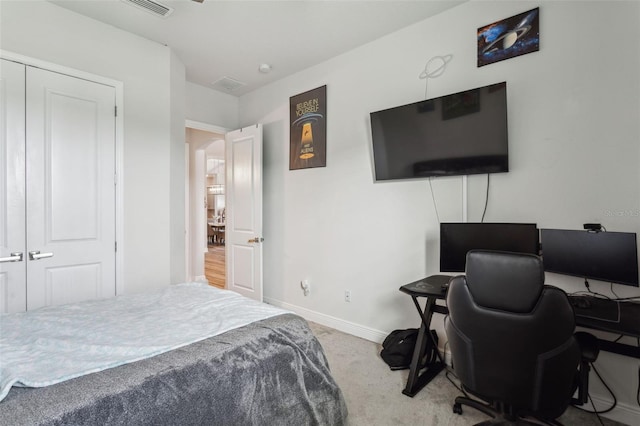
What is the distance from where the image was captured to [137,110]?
296 centimetres

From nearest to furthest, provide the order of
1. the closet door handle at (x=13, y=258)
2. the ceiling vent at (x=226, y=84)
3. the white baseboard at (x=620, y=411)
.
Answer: the white baseboard at (x=620, y=411), the closet door handle at (x=13, y=258), the ceiling vent at (x=226, y=84)

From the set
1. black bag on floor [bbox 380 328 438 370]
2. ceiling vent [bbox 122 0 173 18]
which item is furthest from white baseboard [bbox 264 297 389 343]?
ceiling vent [bbox 122 0 173 18]

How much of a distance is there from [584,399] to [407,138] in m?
2.03

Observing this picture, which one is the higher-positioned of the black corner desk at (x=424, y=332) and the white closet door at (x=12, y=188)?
the white closet door at (x=12, y=188)

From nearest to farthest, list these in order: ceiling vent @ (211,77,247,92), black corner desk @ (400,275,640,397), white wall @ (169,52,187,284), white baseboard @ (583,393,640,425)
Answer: black corner desk @ (400,275,640,397), white baseboard @ (583,393,640,425), white wall @ (169,52,187,284), ceiling vent @ (211,77,247,92)

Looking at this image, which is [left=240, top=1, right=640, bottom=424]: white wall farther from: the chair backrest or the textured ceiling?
the chair backrest

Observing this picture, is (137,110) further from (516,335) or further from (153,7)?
(516,335)

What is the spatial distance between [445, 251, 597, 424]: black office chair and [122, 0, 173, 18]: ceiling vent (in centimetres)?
290

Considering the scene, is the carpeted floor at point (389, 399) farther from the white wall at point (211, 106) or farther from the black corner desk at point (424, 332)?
the white wall at point (211, 106)

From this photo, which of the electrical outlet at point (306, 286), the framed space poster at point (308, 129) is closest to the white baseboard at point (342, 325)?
the electrical outlet at point (306, 286)

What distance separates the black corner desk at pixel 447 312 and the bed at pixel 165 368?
0.82 meters

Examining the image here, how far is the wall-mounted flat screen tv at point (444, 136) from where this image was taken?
2.25 m

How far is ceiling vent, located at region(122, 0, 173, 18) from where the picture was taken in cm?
245

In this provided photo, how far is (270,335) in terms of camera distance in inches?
59.2
